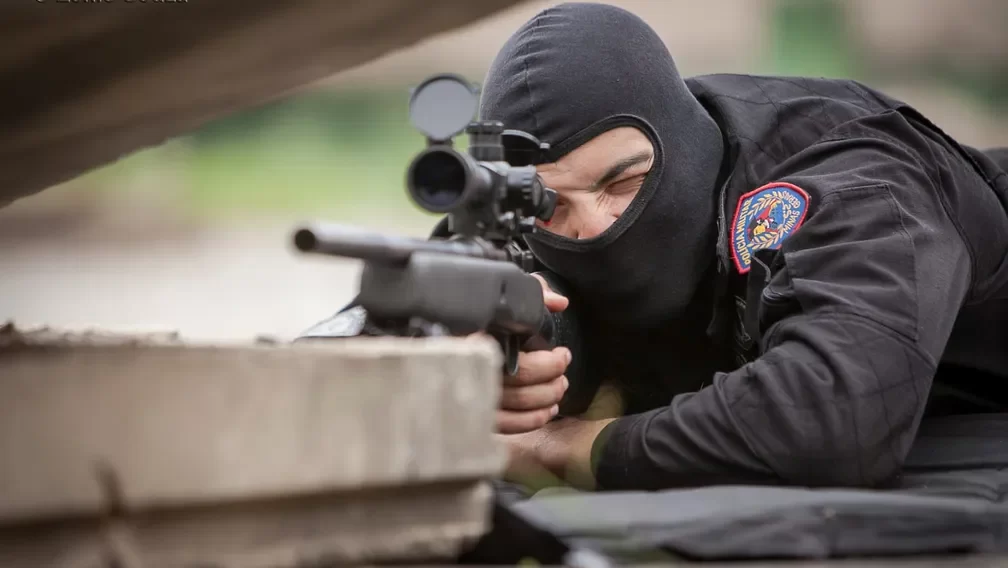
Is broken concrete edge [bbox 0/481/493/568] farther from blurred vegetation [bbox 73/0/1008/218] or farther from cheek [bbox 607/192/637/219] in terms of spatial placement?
blurred vegetation [bbox 73/0/1008/218]

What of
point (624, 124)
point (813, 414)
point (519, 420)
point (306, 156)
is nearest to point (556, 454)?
point (519, 420)

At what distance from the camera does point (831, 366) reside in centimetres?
140

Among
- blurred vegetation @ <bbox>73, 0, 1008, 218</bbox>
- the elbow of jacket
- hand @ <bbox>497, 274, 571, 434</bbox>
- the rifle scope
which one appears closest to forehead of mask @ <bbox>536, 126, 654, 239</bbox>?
hand @ <bbox>497, 274, 571, 434</bbox>

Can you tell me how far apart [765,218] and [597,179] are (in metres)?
0.28

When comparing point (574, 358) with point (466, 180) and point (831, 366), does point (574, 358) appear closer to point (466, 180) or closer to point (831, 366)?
point (831, 366)

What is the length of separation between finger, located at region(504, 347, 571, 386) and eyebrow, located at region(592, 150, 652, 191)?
356mm

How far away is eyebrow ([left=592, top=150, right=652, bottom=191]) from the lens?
175cm

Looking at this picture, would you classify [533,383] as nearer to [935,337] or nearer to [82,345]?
[935,337]

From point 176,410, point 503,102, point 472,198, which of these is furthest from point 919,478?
point 176,410

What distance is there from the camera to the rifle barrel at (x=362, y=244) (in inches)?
37.1

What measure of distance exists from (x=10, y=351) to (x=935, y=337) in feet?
3.78

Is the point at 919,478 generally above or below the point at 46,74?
below

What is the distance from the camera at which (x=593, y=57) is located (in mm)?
1846

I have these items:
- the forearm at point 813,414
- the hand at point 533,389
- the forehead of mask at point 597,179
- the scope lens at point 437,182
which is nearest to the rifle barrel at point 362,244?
the scope lens at point 437,182
